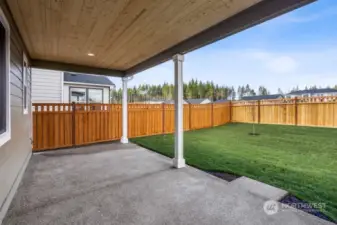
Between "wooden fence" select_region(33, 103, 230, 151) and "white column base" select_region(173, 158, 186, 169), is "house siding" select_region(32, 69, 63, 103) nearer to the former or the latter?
"wooden fence" select_region(33, 103, 230, 151)

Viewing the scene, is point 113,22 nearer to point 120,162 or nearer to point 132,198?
point 132,198

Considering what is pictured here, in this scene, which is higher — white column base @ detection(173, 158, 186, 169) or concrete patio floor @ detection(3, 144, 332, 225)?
white column base @ detection(173, 158, 186, 169)

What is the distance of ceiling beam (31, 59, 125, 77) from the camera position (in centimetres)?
466

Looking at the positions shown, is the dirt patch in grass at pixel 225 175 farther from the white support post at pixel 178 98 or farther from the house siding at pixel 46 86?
the house siding at pixel 46 86

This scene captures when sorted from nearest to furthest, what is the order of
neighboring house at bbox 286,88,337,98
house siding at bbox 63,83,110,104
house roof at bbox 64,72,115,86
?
house siding at bbox 63,83,110,104, house roof at bbox 64,72,115,86, neighboring house at bbox 286,88,337,98

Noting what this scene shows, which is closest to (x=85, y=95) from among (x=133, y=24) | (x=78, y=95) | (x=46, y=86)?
(x=78, y=95)

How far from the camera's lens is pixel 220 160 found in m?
3.93

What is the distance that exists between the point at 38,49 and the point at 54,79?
407 centimetres

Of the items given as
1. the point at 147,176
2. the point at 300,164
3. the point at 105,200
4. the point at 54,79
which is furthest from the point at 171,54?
the point at 54,79

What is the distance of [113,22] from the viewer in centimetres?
257

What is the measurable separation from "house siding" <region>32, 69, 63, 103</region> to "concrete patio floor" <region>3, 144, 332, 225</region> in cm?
442

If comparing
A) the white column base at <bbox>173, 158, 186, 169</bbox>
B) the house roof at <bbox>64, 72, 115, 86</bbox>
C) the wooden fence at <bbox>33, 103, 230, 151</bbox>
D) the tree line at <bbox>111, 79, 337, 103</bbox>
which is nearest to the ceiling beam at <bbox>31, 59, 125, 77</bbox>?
the wooden fence at <bbox>33, 103, 230, 151</bbox>

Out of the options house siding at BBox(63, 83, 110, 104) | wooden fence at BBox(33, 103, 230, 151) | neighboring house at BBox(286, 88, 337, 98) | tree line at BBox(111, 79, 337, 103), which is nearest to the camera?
wooden fence at BBox(33, 103, 230, 151)

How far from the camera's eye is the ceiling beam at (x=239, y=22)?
1.94 meters
